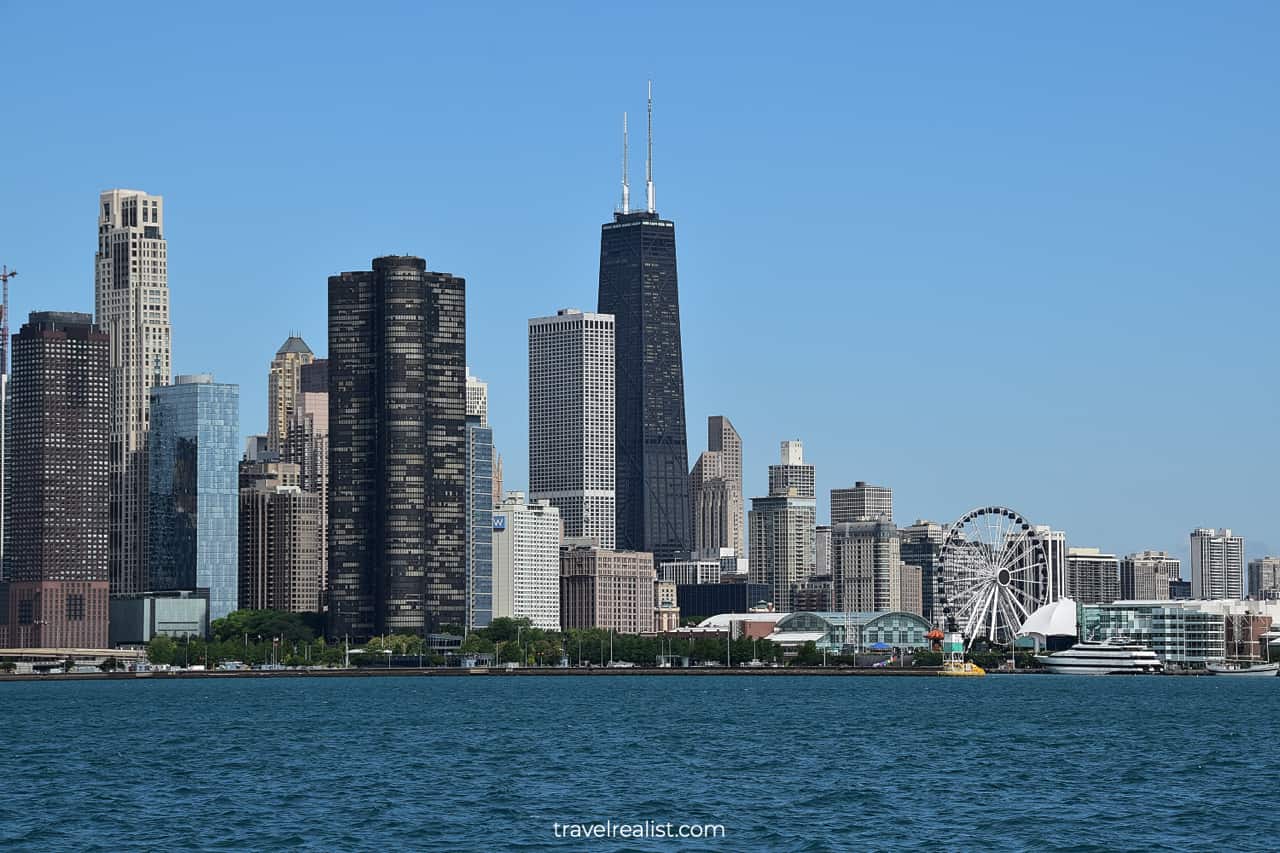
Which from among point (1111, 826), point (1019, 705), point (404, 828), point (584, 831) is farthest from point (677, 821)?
point (1019, 705)

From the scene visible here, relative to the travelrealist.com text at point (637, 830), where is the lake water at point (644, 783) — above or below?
below

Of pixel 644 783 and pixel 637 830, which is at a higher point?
pixel 637 830

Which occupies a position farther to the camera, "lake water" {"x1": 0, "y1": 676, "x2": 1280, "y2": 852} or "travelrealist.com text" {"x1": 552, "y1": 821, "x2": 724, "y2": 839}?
"lake water" {"x1": 0, "y1": 676, "x2": 1280, "y2": 852}

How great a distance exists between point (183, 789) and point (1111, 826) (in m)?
42.0

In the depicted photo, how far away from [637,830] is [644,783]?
1974 centimetres

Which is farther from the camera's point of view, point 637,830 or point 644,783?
point 644,783

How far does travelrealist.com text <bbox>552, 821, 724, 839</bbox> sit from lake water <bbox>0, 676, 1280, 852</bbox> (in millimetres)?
842

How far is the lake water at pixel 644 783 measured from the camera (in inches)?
3324

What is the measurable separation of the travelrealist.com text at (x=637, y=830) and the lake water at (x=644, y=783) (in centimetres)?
84

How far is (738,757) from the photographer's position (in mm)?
120938

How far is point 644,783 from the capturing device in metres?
104

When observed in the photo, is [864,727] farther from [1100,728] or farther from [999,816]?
[999,816]

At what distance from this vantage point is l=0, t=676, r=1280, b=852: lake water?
84438 millimetres

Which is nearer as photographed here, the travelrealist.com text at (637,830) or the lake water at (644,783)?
the travelrealist.com text at (637,830)
